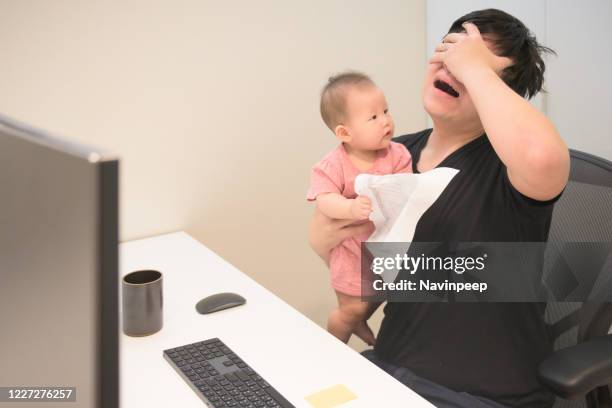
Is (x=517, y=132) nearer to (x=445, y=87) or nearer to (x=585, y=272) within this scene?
(x=445, y=87)

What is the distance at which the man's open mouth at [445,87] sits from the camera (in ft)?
4.41

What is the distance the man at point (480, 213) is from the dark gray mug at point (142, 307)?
564 mm

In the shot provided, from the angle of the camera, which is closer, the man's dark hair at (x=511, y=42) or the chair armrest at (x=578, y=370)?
the chair armrest at (x=578, y=370)

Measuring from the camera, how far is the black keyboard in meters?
0.98

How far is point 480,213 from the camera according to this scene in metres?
1.31

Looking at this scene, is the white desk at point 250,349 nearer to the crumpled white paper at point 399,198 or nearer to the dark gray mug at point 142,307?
the dark gray mug at point 142,307

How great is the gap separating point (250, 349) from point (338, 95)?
655mm

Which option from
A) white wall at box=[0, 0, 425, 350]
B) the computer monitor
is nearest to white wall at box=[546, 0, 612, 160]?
white wall at box=[0, 0, 425, 350]

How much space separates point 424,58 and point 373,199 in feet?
3.75

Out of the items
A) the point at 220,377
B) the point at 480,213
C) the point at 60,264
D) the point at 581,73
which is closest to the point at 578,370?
the point at 480,213

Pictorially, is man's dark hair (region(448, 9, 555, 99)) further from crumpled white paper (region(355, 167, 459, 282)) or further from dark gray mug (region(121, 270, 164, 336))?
dark gray mug (region(121, 270, 164, 336))

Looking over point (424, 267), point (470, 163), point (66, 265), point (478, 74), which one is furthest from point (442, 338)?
point (66, 265)

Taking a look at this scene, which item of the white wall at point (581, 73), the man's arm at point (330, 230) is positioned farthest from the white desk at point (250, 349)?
the white wall at point (581, 73)

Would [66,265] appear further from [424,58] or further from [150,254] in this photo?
[424,58]
